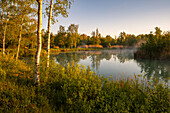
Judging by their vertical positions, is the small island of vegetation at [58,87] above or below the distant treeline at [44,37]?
below

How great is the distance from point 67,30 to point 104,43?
1579 inches

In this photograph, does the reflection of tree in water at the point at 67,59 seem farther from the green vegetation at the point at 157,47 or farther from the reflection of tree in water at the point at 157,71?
the green vegetation at the point at 157,47

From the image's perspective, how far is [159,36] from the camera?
2200 cm

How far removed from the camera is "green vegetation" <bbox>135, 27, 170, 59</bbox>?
20328mm

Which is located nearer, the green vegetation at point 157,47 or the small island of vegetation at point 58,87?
the small island of vegetation at point 58,87

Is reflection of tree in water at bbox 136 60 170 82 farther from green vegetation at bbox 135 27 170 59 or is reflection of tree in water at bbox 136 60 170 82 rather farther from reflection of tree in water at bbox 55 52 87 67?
reflection of tree in water at bbox 55 52 87 67

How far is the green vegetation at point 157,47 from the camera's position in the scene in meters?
20.3

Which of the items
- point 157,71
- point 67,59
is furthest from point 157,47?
point 67,59

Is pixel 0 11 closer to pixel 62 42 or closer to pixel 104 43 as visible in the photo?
pixel 62 42

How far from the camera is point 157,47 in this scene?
2161 cm

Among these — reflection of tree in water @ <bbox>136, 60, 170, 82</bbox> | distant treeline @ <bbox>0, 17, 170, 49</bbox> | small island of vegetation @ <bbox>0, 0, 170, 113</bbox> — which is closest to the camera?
small island of vegetation @ <bbox>0, 0, 170, 113</bbox>

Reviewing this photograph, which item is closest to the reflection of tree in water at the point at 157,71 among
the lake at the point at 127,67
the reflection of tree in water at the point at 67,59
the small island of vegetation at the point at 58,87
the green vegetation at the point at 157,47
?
the lake at the point at 127,67

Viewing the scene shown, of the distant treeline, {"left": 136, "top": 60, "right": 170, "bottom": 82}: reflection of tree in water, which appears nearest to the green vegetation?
the distant treeline

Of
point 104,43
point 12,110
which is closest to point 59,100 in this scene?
point 12,110
